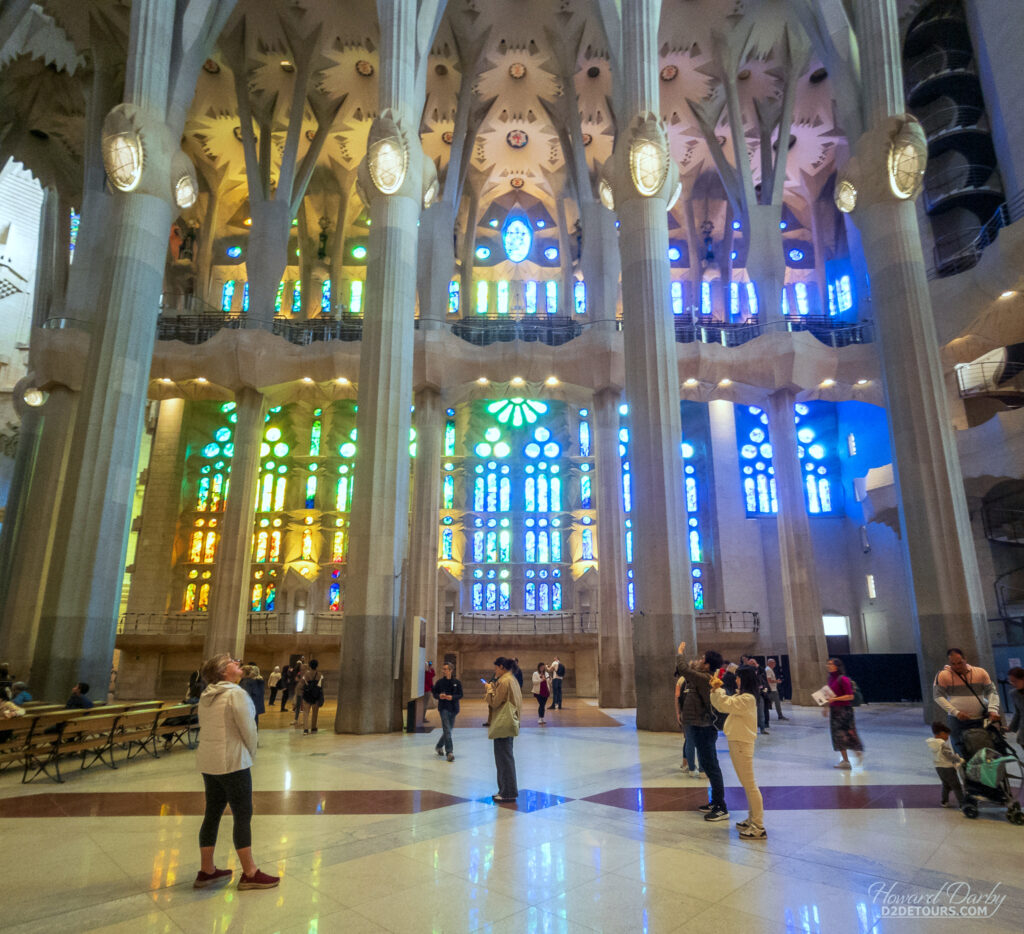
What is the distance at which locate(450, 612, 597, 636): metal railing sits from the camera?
2973cm

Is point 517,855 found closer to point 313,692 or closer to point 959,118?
point 313,692

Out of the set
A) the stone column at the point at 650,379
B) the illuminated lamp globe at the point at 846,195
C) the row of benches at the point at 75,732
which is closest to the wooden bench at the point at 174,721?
the row of benches at the point at 75,732

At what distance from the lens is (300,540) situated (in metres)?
32.0

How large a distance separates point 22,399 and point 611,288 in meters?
21.9

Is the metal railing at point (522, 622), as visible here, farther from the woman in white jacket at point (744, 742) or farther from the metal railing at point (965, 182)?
the woman in white jacket at point (744, 742)

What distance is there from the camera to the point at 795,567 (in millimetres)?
22906

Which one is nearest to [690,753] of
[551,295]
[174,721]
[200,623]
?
[174,721]

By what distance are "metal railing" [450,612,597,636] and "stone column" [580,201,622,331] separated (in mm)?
13127

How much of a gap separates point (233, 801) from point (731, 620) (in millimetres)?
28555

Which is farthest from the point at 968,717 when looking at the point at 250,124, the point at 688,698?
the point at 250,124

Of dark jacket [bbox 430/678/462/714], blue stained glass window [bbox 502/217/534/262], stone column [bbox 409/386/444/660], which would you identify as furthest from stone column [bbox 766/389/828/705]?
dark jacket [bbox 430/678/462/714]

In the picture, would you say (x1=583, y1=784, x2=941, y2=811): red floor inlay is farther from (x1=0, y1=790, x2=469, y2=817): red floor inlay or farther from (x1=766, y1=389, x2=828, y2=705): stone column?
(x1=766, y1=389, x2=828, y2=705): stone column

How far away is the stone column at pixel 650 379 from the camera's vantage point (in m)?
14.1

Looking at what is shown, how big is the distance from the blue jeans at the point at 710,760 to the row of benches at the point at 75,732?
744 centimetres
